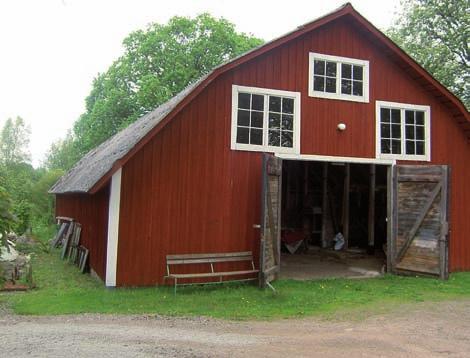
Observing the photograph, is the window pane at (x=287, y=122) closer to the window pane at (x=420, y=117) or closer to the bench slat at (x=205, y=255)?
the bench slat at (x=205, y=255)

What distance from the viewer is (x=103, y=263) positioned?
387 inches

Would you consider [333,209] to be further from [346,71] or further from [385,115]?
[346,71]

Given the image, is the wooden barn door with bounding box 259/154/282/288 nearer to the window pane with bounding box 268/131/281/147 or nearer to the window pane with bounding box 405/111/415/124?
the window pane with bounding box 268/131/281/147

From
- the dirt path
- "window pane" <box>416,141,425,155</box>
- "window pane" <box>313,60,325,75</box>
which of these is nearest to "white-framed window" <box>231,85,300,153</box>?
"window pane" <box>313,60,325,75</box>

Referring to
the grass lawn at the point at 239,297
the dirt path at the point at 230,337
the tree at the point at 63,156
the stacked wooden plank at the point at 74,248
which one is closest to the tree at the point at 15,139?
the tree at the point at 63,156

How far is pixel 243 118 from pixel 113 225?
367 cm

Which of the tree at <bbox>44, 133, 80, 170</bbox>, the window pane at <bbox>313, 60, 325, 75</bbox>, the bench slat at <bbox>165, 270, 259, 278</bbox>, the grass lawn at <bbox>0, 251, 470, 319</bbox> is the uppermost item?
the tree at <bbox>44, 133, 80, 170</bbox>

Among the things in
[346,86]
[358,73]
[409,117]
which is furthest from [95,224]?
[409,117]

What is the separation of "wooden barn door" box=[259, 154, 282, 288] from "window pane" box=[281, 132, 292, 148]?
0.57 metres

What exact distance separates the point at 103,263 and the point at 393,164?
7408mm

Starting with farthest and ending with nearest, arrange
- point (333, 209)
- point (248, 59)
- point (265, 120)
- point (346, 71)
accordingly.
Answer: point (333, 209) → point (346, 71) → point (265, 120) → point (248, 59)

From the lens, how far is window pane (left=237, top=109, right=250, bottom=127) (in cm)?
→ 1044

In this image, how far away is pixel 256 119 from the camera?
1061 cm

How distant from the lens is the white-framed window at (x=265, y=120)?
10.4 meters
